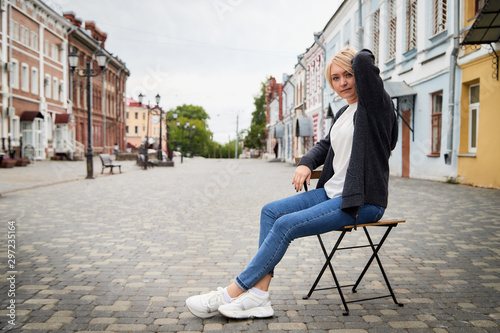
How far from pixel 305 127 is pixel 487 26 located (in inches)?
905

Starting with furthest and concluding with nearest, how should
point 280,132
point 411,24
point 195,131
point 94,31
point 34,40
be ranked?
1. point 195,131
2. point 94,31
3. point 280,132
4. point 34,40
5. point 411,24

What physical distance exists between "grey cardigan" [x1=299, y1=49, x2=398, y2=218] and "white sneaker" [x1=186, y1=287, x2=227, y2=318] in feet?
3.34

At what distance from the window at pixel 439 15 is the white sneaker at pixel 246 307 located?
1326cm

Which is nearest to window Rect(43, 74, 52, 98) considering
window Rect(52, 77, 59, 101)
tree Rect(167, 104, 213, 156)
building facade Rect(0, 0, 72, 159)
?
building facade Rect(0, 0, 72, 159)

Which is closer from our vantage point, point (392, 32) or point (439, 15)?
point (439, 15)

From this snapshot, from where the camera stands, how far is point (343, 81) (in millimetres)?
3158

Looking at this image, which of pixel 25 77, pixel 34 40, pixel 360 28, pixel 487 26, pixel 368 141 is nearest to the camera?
pixel 368 141

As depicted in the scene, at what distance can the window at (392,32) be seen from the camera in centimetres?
1861

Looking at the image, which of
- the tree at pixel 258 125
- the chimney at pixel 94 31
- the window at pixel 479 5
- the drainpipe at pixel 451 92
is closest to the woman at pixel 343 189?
the window at pixel 479 5

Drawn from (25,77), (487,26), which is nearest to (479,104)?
(487,26)

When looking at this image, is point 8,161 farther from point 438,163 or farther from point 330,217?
point 330,217

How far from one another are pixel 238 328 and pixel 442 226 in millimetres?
4734

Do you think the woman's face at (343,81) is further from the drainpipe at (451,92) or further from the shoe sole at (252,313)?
the drainpipe at (451,92)

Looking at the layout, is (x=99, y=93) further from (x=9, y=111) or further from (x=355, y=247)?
(x=355, y=247)
